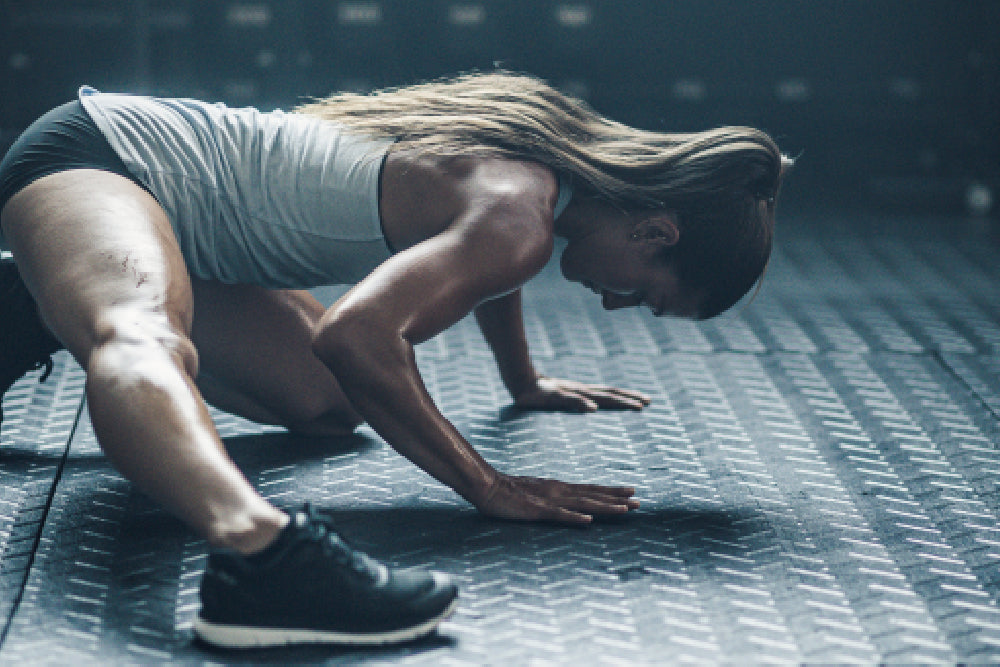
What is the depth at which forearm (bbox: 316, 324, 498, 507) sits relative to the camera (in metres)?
1.52

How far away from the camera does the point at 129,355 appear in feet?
4.30

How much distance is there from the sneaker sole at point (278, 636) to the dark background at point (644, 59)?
312cm

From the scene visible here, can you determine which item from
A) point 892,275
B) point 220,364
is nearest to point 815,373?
point 892,275

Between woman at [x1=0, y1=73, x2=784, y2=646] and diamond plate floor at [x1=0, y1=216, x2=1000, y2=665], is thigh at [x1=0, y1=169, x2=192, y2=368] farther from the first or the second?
diamond plate floor at [x1=0, y1=216, x2=1000, y2=665]

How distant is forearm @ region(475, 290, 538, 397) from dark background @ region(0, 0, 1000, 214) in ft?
7.04

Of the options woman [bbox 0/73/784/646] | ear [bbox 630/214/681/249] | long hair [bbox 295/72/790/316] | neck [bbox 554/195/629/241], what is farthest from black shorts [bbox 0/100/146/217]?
ear [bbox 630/214/681/249]

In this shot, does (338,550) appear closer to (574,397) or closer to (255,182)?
(255,182)

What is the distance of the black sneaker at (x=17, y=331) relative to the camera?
1.90 metres

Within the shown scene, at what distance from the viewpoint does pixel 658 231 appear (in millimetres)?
1790

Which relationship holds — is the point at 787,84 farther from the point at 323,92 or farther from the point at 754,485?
the point at 754,485

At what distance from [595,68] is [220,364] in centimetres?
270

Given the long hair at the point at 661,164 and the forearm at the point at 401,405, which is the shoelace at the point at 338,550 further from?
the long hair at the point at 661,164

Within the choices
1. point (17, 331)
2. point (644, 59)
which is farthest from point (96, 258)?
point (644, 59)

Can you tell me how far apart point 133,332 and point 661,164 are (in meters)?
0.84
